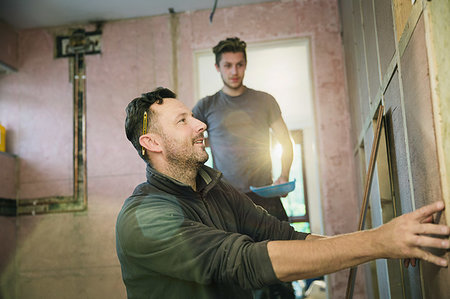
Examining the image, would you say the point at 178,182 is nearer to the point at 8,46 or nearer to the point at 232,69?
the point at 232,69

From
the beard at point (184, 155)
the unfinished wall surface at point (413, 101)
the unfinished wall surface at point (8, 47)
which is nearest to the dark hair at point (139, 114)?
the beard at point (184, 155)

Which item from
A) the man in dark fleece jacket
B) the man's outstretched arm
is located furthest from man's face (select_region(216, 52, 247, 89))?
the man's outstretched arm

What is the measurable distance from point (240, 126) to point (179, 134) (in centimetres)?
116

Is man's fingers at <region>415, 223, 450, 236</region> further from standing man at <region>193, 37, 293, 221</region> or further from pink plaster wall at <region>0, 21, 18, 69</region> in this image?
pink plaster wall at <region>0, 21, 18, 69</region>

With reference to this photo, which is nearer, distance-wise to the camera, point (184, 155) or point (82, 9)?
point (184, 155)

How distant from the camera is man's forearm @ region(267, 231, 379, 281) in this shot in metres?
1.17

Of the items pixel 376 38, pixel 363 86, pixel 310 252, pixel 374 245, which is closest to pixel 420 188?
pixel 374 245

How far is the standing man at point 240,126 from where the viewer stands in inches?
113

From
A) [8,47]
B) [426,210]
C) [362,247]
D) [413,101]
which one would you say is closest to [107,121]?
[8,47]

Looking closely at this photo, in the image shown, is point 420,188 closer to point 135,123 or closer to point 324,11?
point 135,123

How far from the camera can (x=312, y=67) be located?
398 centimetres

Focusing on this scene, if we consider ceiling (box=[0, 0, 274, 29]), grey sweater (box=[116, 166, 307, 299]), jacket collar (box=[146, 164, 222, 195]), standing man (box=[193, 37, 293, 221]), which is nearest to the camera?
grey sweater (box=[116, 166, 307, 299])

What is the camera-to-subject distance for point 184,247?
Result: 1.31m

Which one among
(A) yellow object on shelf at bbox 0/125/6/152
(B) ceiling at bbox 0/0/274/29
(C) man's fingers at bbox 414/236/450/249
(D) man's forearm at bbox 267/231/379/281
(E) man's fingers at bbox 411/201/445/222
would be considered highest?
(B) ceiling at bbox 0/0/274/29
